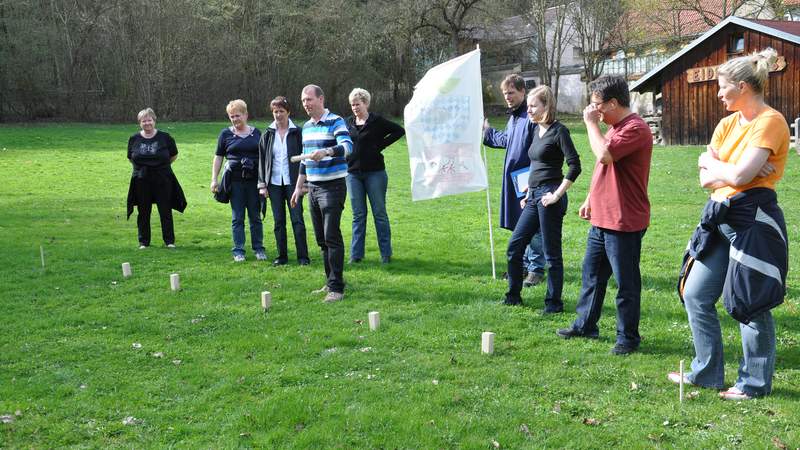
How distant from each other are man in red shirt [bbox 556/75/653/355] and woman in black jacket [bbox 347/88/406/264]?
4200 millimetres

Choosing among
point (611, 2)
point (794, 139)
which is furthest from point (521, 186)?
point (611, 2)

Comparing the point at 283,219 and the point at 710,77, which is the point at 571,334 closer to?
the point at 283,219

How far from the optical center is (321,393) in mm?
5469

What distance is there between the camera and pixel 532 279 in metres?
8.68

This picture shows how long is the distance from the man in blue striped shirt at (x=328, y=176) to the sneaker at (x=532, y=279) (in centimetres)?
216

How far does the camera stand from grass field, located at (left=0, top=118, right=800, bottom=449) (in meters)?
4.82

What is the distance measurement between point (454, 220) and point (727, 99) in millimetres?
9318

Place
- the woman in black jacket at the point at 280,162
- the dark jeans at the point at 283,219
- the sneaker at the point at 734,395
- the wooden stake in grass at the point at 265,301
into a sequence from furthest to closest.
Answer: the dark jeans at the point at 283,219
the woman in black jacket at the point at 280,162
the wooden stake in grass at the point at 265,301
the sneaker at the point at 734,395

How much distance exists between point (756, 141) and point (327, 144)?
475 cm

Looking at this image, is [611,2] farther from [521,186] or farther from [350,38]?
[521,186]

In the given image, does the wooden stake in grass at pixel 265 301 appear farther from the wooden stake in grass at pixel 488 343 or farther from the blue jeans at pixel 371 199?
the wooden stake in grass at pixel 488 343

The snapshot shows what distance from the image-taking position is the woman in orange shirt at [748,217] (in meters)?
4.65

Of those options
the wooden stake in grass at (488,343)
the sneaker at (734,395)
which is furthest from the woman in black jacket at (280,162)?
the sneaker at (734,395)

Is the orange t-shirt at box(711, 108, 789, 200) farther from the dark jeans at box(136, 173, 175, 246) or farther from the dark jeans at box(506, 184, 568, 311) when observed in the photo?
the dark jeans at box(136, 173, 175, 246)
